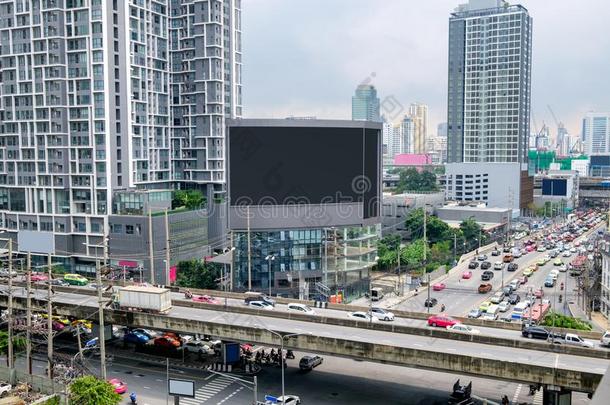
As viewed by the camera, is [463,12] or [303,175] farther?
[463,12]

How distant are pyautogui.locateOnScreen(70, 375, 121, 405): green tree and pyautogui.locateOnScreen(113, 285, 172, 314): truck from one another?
7.26 meters

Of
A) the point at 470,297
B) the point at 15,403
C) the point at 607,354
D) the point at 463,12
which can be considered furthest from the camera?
the point at 463,12

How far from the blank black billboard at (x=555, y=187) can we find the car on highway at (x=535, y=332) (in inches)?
4602

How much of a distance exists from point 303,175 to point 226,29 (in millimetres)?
33288

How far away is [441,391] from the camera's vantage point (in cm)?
3319

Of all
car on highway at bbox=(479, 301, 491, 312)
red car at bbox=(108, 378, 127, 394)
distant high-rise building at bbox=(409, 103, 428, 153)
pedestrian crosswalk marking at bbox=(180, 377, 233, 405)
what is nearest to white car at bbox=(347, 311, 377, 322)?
pedestrian crosswalk marking at bbox=(180, 377, 233, 405)

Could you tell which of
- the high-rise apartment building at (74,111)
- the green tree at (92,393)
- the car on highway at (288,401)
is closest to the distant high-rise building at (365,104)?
the high-rise apartment building at (74,111)

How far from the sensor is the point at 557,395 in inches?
1095

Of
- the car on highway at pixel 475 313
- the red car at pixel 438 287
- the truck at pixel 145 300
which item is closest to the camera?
the truck at pixel 145 300

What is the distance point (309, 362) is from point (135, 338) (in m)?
13.5

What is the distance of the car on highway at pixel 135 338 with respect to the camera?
42625 millimetres

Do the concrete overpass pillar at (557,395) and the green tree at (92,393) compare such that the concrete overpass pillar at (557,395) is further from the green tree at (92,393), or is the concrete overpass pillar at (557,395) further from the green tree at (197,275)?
the green tree at (197,275)

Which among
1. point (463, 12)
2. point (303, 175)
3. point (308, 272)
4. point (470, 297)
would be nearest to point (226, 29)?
point (303, 175)

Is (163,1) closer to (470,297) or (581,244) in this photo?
(470,297)
